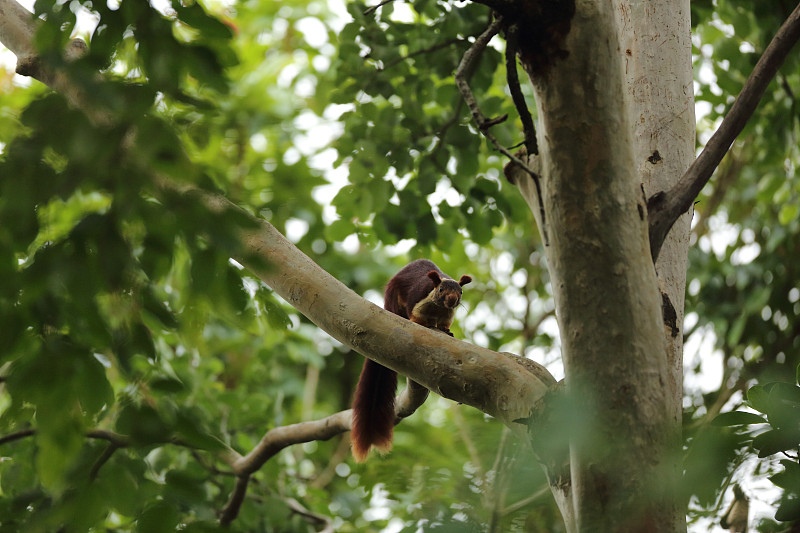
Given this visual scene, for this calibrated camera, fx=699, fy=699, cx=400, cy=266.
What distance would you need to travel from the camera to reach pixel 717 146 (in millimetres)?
1405

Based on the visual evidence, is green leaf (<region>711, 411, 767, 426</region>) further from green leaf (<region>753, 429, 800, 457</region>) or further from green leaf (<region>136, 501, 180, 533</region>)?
green leaf (<region>136, 501, 180, 533</region>)

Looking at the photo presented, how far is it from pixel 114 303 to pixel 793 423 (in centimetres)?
112

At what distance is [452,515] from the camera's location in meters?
1.59

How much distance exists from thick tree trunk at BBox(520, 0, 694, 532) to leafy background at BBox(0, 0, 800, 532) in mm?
113

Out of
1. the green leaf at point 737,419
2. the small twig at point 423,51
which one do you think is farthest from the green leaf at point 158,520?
the small twig at point 423,51

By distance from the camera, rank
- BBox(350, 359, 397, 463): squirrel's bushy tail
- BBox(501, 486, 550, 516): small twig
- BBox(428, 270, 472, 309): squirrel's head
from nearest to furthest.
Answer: BBox(501, 486, 550, 516): small twig < BBox(350, 359, 397, 463): squirrel's bushy tail < BBox(428, 270, 472, 309): squirrel's head

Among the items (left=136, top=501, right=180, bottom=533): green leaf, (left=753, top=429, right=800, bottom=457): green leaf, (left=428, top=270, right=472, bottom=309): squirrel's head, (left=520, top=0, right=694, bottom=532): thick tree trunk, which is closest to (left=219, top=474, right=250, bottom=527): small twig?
(left=428, top=270, right=472, bottom=309): squirrel's head

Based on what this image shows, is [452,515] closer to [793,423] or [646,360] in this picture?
[646,360]

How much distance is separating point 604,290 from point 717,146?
17.8 inches

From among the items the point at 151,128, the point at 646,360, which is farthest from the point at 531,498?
the point at 151,128

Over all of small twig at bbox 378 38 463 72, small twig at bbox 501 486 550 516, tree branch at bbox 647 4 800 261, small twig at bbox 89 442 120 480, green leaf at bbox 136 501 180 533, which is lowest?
green leaf at bbox 136 501 180 533

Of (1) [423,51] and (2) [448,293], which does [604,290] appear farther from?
(1) [423,51]

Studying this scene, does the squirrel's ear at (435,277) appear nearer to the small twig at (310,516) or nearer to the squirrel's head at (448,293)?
the squirrel's head at (448,293)

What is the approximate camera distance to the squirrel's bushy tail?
7.45 ft
